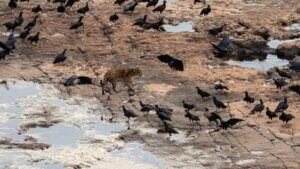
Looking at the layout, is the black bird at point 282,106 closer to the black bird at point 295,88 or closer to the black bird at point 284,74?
the black bird at point 295,88

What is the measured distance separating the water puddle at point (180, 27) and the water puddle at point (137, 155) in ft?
36.7

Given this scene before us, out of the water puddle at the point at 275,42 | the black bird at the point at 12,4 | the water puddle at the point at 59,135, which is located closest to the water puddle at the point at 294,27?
the water puddle at the point at 275,42

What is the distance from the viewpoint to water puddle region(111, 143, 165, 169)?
50.8 ft

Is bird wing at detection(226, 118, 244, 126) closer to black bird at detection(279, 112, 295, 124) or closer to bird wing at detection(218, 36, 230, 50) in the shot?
black bird at detection(279, 112, 295, 124)

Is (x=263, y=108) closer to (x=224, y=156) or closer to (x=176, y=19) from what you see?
(x=224, y=156)

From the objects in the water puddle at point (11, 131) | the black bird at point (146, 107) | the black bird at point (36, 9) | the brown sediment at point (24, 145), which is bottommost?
the water puddle at point (11, 131)

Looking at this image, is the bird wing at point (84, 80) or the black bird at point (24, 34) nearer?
the bird wing at point (84, 80)

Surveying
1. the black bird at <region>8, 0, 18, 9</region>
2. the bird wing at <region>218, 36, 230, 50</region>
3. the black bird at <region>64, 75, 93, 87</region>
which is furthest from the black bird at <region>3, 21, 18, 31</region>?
the bird wing at <region>218, 36, 230, 50</region>

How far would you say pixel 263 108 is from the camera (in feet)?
59.8

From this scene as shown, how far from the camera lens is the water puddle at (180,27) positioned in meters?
26.9

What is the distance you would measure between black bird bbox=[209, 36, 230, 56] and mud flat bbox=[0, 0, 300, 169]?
1.06ft

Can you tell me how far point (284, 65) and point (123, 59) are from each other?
18.9 ft

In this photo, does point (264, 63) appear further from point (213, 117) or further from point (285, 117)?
point (213, 117)

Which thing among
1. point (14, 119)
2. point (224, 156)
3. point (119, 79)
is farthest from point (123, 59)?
point (224, 156)
